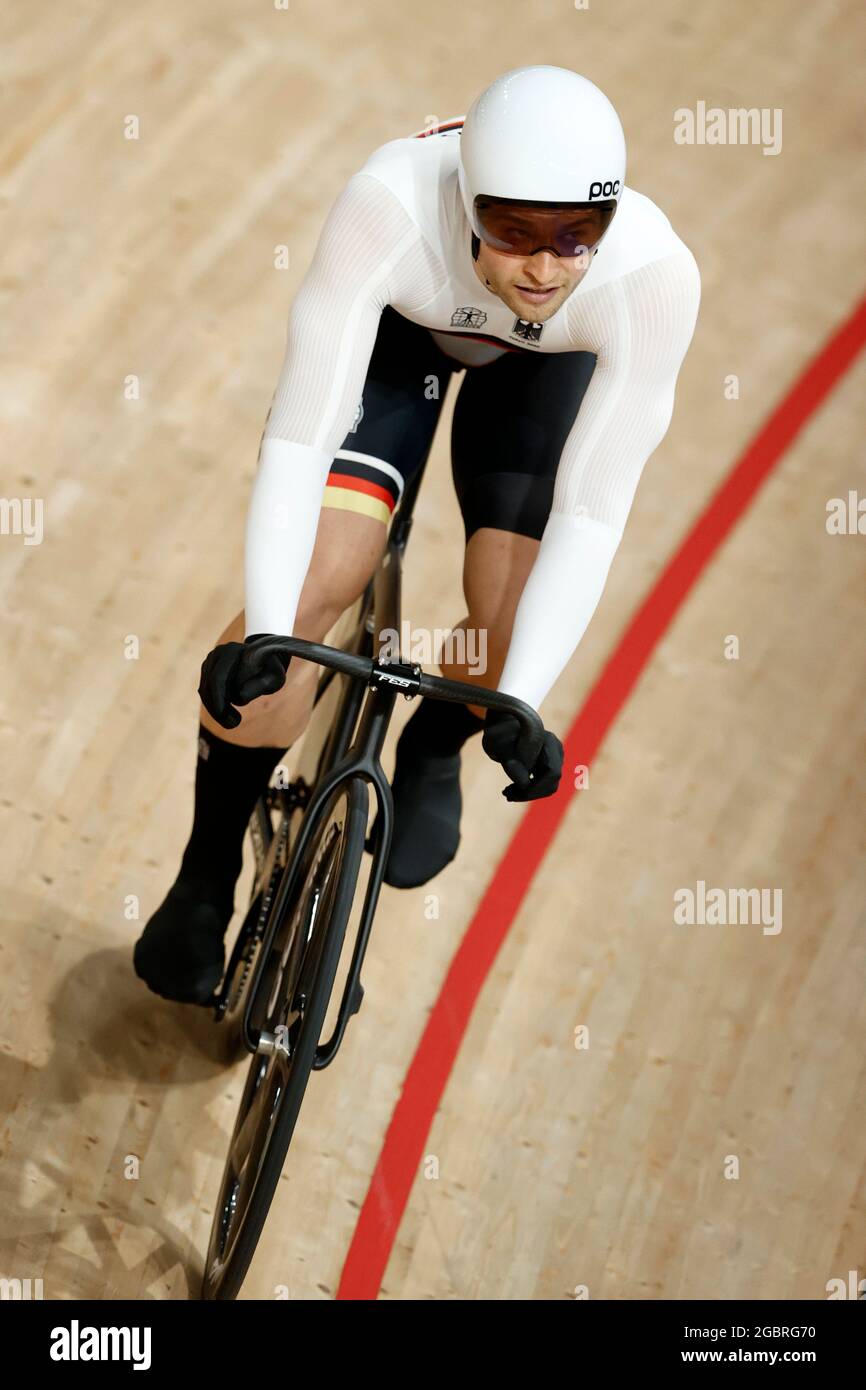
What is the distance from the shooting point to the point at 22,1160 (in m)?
2.30

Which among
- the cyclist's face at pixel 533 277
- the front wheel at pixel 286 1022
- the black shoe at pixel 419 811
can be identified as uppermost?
the cyclist's face at pixel 533 277

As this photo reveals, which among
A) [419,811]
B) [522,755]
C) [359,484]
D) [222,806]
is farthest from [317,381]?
[419,811]

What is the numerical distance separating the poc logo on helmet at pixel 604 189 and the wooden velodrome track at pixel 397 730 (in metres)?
1.54

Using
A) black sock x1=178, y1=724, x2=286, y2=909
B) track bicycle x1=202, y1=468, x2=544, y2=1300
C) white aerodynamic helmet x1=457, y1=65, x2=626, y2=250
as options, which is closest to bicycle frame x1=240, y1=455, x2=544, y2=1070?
track bicycle x1=202, y1=468, x2=544, y2=1300

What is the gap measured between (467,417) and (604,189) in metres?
0.60

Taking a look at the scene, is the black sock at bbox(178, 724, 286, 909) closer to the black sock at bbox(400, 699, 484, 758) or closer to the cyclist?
the cyclist

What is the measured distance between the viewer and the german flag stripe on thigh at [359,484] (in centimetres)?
205

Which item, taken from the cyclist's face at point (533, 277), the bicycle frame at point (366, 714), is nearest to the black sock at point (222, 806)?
the bicycle frame at point (366, 714)

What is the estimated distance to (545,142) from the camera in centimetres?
159

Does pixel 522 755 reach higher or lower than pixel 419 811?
higher

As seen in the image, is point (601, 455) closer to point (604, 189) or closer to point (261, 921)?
point (604, 189)

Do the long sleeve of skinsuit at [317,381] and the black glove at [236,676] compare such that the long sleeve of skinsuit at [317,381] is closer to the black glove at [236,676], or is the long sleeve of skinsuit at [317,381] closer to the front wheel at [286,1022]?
the black glove at [236,676]

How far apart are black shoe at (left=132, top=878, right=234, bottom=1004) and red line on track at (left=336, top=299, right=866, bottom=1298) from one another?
485mm

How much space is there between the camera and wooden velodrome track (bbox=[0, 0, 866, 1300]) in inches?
96.0
